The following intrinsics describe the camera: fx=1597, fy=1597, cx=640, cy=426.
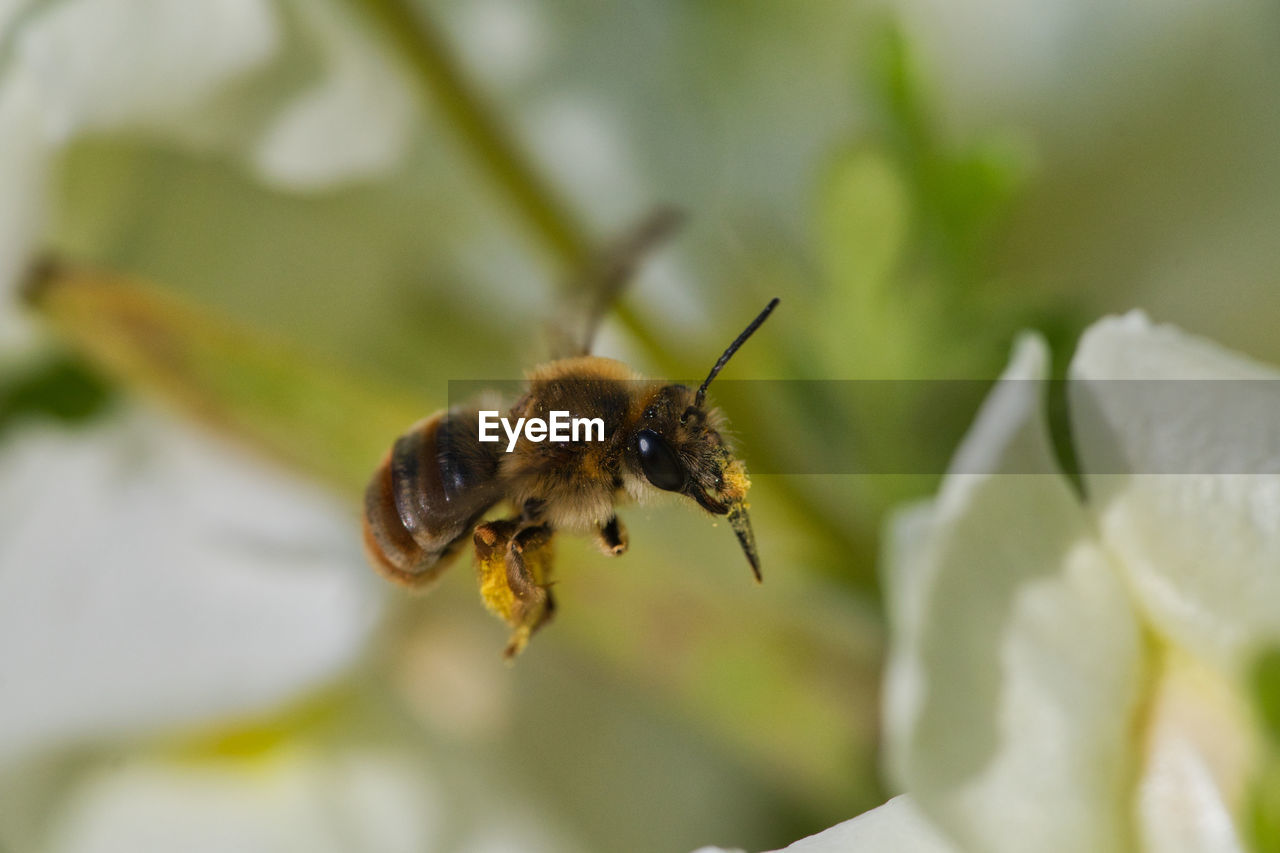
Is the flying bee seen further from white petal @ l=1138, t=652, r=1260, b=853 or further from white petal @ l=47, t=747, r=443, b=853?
white petal @ l=47, t=747, r=443, b=853

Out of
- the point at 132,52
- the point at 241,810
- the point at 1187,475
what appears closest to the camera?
the point at 1187,475

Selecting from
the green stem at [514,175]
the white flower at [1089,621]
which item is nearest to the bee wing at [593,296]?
the green stem at [514,175]

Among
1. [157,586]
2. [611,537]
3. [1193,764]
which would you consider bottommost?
[1193,764]

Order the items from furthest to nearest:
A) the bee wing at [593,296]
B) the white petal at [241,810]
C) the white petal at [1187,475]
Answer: the white petal at [241,810] → the bee wing at [593,296] → the white petal at [1187,475]

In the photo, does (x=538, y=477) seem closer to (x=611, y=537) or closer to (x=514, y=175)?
(x=611, y=537)

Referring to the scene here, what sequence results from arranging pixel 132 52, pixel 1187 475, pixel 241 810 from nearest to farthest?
pixel 1187 475 → pixel 132 52 → pixel 241 810

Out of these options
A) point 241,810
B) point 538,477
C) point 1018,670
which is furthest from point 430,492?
point 241,810

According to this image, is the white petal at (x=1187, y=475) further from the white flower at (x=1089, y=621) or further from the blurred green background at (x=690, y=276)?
the blurred green background at (x=690, y=276)

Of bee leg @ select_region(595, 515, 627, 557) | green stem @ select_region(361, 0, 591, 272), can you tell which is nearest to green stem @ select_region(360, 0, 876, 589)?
green stem @ select_region(361, 0, 591, 272)
